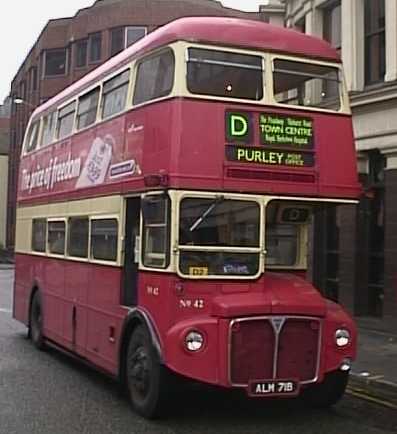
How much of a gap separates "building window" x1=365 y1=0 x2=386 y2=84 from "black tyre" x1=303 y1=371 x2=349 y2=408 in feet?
29.8

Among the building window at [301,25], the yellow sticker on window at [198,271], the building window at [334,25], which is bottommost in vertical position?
the yellow sticker on window at [198,271]

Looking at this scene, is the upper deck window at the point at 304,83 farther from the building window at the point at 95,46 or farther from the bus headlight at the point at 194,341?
the building window at the point at 95,46

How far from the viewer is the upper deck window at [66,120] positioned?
1182 cm

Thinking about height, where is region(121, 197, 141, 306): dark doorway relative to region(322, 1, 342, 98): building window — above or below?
below

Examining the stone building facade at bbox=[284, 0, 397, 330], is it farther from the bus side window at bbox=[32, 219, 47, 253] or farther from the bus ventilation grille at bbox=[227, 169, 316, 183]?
the bus ventilation grille at bbox=[227, 169, 316, 183]

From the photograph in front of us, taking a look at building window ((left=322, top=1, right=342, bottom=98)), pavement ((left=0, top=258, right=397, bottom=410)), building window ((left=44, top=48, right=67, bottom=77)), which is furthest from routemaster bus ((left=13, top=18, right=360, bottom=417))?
building window ((left=44, top=48, right=67, bottom=77))

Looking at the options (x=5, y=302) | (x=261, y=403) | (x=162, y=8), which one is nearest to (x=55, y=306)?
Result: (x=261, y=403)

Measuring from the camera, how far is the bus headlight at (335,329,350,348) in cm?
808

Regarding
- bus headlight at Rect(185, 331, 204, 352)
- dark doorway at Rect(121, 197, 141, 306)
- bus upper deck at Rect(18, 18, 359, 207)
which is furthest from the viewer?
dark doorway at Rect(121, 197, 141, 306)

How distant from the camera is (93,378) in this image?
10.6 metres

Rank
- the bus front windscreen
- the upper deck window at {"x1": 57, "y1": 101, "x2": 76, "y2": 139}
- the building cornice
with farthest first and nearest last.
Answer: the building cornice, the upper deck window at {"x1": 57, "y1": 101, "x2": 76, "y2": 139}, the bus front windscreen

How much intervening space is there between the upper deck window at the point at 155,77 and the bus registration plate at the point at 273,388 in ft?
10.2

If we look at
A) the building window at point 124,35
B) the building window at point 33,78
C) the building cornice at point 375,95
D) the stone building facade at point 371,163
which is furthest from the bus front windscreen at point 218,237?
the building window at point 33,78

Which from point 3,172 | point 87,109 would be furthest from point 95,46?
point 87,109
